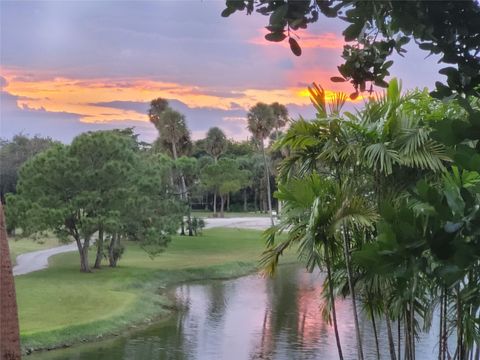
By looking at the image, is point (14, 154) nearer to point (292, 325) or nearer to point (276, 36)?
point (292, 325)

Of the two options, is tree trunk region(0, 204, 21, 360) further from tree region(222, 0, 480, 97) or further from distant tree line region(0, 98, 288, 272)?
distant tree line region(0, 98, 288, 272)

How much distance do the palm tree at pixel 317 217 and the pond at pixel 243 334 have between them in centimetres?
533

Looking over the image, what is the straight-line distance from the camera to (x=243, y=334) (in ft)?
45.6

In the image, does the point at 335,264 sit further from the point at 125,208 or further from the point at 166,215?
the point at 166,215

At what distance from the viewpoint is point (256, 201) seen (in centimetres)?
6069

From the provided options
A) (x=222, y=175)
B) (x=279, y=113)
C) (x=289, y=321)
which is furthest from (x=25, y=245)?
(x=289, y=321)

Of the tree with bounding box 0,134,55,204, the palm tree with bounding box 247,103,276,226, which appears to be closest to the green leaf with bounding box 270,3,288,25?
the palm tree with bounding box 247,103,276,226

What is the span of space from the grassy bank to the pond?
539mm

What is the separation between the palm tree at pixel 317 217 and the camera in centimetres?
571

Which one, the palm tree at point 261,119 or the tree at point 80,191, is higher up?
the palm tree at point 261,119

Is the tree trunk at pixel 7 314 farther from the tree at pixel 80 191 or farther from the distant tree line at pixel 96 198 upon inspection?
the tree at pixel 80 191

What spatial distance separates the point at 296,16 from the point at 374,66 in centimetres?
81

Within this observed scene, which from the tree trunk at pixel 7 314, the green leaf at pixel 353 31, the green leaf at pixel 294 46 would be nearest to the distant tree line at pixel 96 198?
the tree trunk at pixel 7 314

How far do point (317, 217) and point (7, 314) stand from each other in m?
2.98
